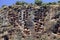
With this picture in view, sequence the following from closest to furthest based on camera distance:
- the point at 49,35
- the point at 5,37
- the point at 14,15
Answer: the point at 49,35 → the point at 5,37 → the point at 14,15

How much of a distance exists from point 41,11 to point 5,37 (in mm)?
2930

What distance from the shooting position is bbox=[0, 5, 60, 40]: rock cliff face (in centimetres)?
1695

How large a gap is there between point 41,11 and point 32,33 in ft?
6.69

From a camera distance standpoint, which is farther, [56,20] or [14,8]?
[14,8]

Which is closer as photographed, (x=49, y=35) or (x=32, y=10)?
(x=49, y=35)

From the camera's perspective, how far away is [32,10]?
19.0 metres

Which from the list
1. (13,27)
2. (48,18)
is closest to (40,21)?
(48,18)

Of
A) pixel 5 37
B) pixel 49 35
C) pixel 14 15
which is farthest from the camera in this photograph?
pixel 14 15

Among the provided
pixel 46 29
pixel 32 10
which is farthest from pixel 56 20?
pixel 32 10

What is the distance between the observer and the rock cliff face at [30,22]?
55.6 feet

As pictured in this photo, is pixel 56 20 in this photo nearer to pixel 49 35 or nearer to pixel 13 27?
pixel 49 35

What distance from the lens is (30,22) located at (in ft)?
58.6

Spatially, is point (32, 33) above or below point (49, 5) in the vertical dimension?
below

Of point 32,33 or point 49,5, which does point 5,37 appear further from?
point 49,5
